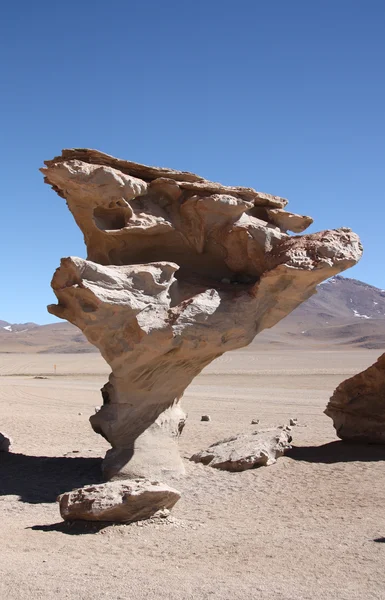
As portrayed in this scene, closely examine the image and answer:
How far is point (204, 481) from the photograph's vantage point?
9.98 m

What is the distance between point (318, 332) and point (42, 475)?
370ft

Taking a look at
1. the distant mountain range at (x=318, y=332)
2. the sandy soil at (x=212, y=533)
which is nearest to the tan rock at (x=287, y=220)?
the sandy soil at (x=212, y=533)

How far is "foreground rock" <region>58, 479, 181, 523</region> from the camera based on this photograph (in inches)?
286

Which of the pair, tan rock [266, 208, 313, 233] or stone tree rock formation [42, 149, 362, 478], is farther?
tan rock [266, 208, 313, 233]

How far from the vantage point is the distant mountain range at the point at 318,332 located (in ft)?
343

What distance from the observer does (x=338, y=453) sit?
38.2 ft

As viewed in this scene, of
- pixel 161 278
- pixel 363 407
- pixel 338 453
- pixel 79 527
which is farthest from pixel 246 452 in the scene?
pixel 79 527

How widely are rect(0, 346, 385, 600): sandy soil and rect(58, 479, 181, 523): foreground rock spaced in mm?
157

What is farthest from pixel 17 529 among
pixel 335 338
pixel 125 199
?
pixel 335 338

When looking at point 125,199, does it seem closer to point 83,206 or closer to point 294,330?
point 83,206

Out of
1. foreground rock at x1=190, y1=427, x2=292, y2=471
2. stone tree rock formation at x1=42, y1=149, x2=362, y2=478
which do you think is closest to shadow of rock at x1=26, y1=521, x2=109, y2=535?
stone tree rock formation at x1=42, y1=149, x2=362, y2=478

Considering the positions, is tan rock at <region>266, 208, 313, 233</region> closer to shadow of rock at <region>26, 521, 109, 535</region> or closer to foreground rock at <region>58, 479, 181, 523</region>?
foreground rock at <region>58, 479, 181, 523</region>

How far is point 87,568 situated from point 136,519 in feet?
4.97

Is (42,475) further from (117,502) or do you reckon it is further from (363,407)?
(363,407)
